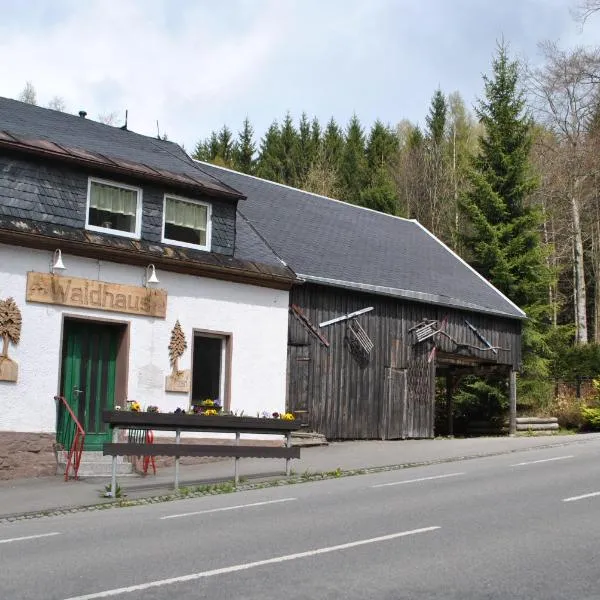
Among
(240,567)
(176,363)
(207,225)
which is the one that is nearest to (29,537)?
(240,567)

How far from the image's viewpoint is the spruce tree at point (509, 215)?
114 ft

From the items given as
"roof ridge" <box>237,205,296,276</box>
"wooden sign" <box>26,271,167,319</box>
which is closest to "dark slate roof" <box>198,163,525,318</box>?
"roof ridge" <box>237,205,296,276</box>

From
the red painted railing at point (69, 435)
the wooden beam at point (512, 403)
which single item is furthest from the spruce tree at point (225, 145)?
the red painted railing at point (69, 435)

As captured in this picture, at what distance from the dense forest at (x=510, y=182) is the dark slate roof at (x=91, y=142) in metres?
16.7

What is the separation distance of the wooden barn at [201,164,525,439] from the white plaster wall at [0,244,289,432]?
1.14 metres

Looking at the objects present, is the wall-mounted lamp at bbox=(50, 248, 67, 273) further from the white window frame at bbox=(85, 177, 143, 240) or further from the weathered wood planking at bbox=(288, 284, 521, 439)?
the weathered wood planking at bbox=(288, 284, 521, 439)

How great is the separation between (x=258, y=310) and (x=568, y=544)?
1246 cm

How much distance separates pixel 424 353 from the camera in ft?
83.6

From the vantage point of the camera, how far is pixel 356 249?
25.8m

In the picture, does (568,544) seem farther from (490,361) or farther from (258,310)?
(490,361)

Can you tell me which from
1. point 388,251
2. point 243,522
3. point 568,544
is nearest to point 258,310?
point 388,251

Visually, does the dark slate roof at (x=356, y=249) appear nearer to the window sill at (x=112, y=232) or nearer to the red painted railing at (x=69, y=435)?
the window sill at (x=112, y=232)

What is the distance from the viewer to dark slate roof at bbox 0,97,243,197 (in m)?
17.8

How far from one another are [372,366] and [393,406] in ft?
4.67
